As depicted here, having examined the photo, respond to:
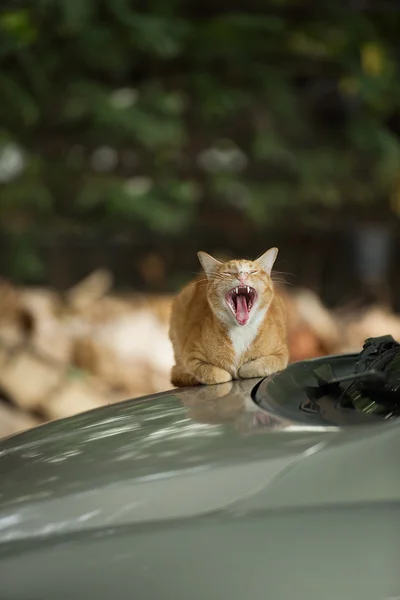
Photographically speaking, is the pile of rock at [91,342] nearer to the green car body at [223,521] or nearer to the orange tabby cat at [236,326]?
the orange tabby cat at [236,326]

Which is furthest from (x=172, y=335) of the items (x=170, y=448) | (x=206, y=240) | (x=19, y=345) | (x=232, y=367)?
(x=206, y=240)

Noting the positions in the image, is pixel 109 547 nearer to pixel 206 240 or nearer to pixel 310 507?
pixel 310 507

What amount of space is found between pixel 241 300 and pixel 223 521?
0.34 metres

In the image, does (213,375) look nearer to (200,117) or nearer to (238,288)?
(238,288)

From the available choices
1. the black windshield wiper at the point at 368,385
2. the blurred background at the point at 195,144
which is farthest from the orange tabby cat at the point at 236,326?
the blurred background at the point at 195,144

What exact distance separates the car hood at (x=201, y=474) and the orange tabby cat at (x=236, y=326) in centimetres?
13

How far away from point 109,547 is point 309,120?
2.69 metres

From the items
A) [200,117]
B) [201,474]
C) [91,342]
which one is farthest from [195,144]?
[201,474]

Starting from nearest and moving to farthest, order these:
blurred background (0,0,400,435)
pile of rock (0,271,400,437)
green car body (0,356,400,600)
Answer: green car body (0,356,400,600), pile of rock (0,271,400,437), blurred background (0,0,400,435)

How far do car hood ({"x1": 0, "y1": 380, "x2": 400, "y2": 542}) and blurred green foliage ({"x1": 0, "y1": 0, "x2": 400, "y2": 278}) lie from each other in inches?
89.3

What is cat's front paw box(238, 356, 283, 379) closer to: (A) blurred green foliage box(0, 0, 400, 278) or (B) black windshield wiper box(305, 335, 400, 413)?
(B) black windshield wiper box(305, 335, 400, 413)

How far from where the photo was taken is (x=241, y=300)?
979 millimetres

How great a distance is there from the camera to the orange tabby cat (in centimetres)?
98

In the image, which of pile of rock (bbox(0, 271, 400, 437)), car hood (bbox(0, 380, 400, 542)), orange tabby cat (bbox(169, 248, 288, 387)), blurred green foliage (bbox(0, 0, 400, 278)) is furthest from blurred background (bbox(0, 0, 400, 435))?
car hood (bbox(0, 380, 400, 542))
